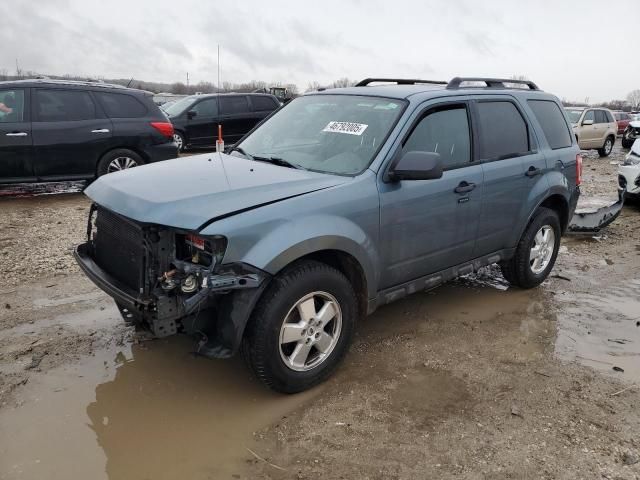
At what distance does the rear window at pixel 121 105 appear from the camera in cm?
879

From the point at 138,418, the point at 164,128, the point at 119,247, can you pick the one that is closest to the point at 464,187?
the point at 119,247

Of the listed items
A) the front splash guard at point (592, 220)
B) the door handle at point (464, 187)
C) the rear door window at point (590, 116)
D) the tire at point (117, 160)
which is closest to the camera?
the door handle at point (464, 187)

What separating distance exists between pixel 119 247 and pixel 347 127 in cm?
182

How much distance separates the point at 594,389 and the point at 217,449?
2504 millimetres

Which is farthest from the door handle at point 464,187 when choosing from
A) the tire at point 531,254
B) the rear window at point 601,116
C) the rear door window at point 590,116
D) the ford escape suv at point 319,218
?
the rear window at point 601,116

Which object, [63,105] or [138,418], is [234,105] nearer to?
[63,105]

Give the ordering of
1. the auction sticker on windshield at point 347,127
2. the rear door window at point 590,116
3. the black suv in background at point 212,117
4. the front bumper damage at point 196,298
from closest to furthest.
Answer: the front bumper damage at point 196,298 < the auction sticker on windshield at point 347,127 < the black suv in background at point 212,117 < the rear door window at point 590,116

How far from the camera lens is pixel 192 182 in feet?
10.9

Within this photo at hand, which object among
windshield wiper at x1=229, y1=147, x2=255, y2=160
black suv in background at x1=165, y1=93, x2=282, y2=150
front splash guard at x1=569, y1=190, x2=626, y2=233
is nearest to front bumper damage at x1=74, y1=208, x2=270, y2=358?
windshield wiper at x1=229, y1=147, x2=255, y2=160

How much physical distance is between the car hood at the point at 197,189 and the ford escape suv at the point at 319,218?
0.01 meters

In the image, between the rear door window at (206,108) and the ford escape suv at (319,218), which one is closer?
the ford escape suv at (319,218)

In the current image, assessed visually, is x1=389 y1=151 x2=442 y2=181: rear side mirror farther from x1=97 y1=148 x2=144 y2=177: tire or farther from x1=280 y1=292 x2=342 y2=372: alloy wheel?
x1=97 y1=148 x2=144 y2=177: tire

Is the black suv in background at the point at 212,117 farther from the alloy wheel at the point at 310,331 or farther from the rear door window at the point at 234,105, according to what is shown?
the alloy wheel at the point at 310,331

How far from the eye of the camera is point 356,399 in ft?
11.0
